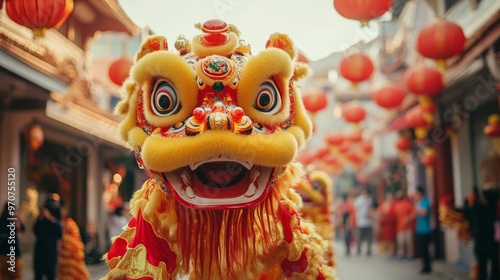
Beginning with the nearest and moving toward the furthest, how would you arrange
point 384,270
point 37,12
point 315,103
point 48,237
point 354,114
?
point 37,12 → point 48,237 → point 384,270 → point 315,103 → point 354,114

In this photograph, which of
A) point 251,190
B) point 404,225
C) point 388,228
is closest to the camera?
point 251,190

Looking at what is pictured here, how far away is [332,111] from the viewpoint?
43000 millimetres

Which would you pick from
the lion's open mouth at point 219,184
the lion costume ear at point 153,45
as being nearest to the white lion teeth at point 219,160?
the lion's open mouth at point 219,184

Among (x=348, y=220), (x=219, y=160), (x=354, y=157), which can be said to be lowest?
(x=348, y=220)

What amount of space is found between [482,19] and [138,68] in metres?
9.04

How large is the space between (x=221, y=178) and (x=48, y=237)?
5.26 metres

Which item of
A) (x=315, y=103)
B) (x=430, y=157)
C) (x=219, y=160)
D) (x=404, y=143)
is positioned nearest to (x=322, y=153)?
(x=404, y=143)

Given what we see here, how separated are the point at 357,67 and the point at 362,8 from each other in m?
3.24

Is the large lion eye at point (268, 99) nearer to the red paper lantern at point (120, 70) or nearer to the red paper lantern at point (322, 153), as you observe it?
the red paper lantern at point (120, 70)

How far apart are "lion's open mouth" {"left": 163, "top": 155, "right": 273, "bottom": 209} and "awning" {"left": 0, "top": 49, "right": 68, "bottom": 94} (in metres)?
4.45

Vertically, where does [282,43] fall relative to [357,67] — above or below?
below

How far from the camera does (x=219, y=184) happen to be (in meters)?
3.59

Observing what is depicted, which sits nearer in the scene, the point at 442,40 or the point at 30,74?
the point at 442,40

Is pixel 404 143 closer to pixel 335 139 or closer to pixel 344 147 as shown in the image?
pixel 335 139
